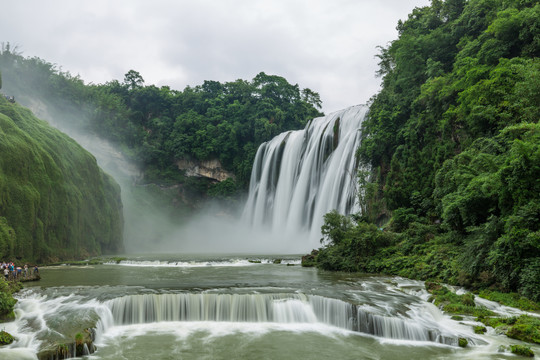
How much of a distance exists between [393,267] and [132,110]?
54789 millimetres

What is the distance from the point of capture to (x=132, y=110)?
61750mm

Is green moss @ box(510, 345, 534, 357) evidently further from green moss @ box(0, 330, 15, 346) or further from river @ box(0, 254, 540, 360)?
green moss @ box(0, 330, 15, 346)

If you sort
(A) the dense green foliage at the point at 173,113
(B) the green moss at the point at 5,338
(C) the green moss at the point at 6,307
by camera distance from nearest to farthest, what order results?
(B) the green moss at the point at 5,338
(C) the green moss at the point at 6,307
(A) the dense green foliage at the point at 173,113

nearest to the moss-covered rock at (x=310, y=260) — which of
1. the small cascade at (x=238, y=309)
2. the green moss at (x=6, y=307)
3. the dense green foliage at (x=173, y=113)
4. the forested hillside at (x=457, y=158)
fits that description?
the forested hillside at (x=457, y=158)

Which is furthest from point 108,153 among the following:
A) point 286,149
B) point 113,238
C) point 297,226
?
point 297,226

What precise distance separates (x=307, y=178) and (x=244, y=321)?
27.8 meters

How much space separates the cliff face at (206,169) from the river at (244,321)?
1657 inches

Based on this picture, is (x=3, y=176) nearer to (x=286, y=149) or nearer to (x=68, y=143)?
(x=68, y=143)

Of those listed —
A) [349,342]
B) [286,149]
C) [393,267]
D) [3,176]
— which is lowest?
[349,342]

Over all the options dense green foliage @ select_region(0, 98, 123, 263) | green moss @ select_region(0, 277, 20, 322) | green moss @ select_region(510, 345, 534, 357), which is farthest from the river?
dense green foliage @ select_region(0, 98, 123, 263)

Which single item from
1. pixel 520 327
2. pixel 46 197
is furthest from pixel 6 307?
pixel 46 197

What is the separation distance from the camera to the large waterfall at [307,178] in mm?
33500

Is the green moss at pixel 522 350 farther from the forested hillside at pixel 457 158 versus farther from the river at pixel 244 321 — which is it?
the forested hillside at pixel 457 158

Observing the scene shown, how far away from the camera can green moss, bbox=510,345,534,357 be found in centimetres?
859
